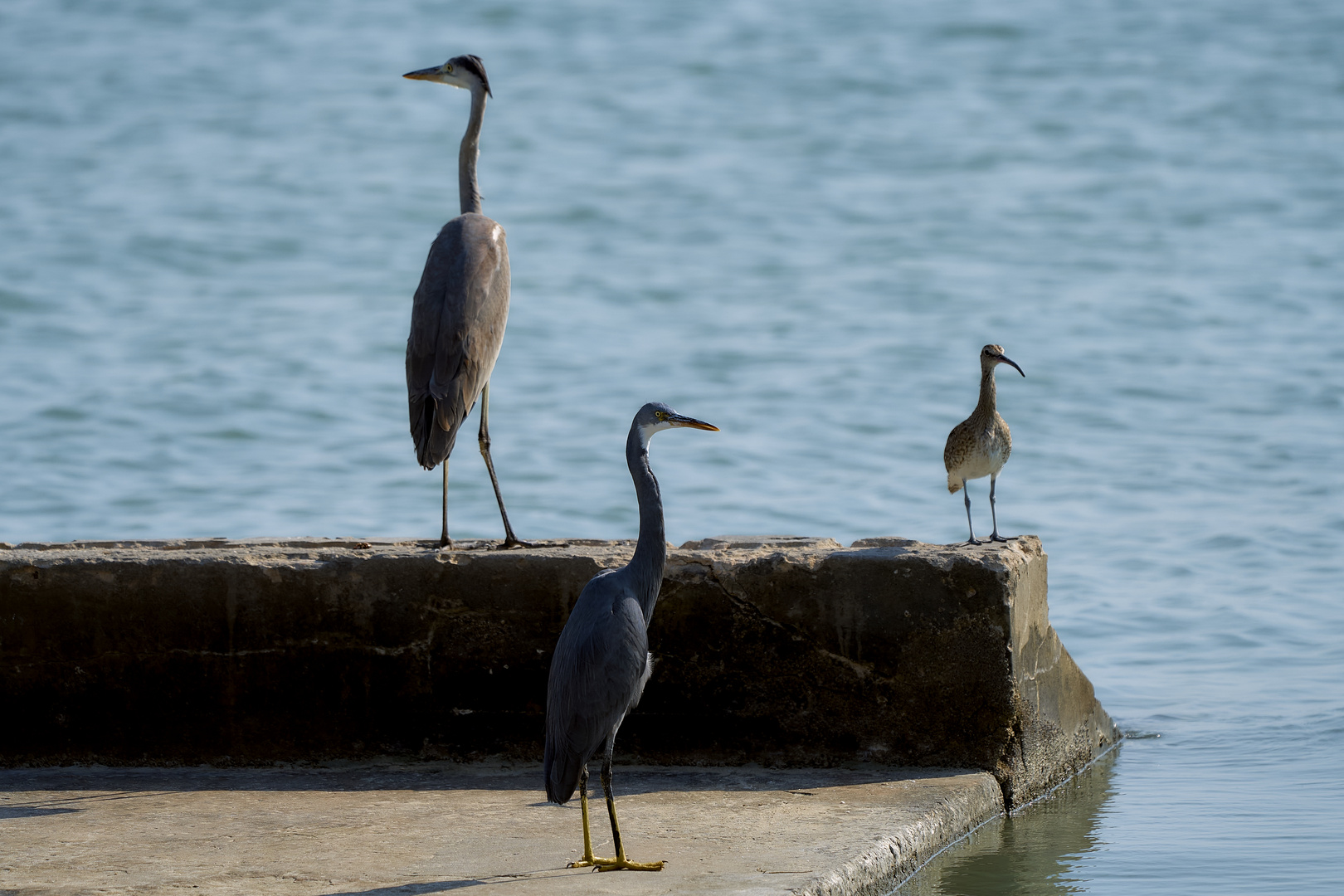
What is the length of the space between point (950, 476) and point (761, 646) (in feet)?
4.09

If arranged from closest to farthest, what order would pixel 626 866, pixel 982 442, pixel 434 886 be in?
pixel 434 886 → pixel 626 866 → pixel 982 442

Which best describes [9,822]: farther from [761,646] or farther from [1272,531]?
[1272,531]

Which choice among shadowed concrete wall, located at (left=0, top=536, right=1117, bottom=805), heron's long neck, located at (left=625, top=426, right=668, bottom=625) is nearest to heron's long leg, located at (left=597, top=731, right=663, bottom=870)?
heron's long neck, located at (left=625, top=426, right=668, bottom=625)

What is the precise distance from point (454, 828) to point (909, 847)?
1398 millimetres

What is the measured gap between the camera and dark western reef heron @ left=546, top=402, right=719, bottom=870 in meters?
4.60

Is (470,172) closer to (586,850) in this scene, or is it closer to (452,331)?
(452,331)

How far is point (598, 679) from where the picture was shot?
462 cm

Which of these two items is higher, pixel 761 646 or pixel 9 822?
pixel 761 646

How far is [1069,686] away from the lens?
Answer: 648 cm

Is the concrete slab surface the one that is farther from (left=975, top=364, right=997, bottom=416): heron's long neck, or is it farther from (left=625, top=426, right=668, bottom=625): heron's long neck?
(left=975, top=364, right=997, bottom=416): heron's long neck

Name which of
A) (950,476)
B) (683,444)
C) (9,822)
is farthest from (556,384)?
(9,822)

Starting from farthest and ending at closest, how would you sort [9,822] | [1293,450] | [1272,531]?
[1293,450]
[1272,531]
[9,822]

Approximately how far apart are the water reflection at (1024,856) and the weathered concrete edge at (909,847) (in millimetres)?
42

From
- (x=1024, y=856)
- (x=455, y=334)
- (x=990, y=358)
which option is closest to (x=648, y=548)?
(x=1024, y=856)
